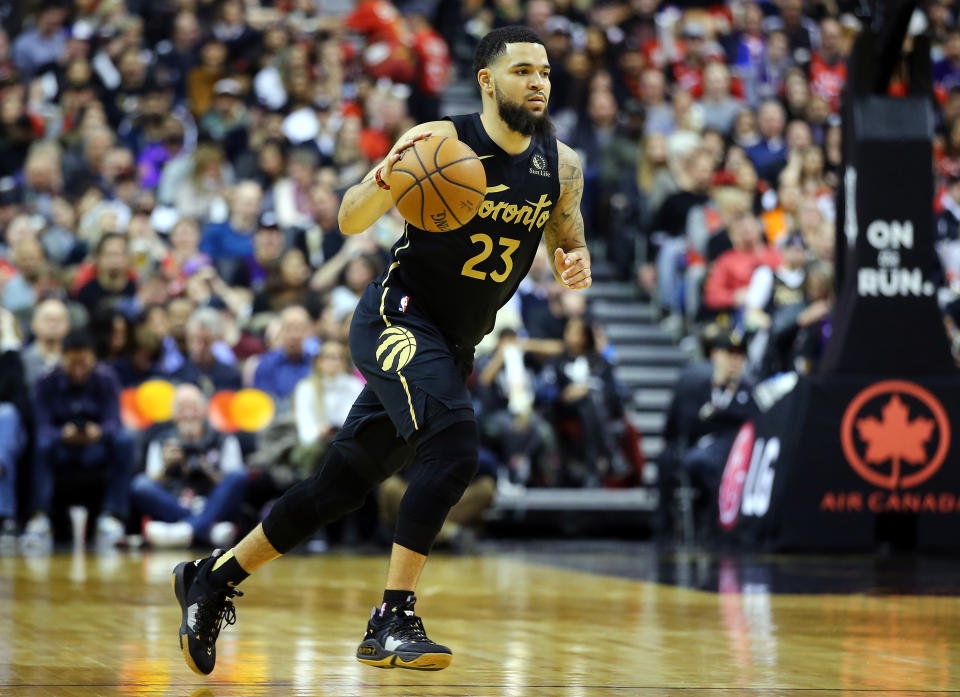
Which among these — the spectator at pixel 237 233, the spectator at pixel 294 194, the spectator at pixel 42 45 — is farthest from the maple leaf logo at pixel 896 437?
the spectator at pixel 42 45

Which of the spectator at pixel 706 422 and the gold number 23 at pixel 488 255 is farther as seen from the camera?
the spectator at pixel 706 422

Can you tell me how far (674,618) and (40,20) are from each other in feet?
46.6

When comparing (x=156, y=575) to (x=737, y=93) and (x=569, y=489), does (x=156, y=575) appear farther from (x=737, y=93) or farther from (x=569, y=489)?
(x=737, y=93)

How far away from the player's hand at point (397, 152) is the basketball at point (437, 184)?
0.05 feet

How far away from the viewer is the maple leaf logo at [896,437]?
35.5ft

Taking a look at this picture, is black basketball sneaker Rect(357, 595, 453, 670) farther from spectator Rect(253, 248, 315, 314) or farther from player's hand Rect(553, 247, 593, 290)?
spectator Rect(253, 248, 315, 314)

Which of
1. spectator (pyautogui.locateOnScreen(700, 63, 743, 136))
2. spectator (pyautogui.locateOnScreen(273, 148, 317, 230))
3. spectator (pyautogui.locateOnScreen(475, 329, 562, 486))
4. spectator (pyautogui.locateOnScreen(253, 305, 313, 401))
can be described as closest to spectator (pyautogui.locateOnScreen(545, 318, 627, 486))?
spectator (pyautogui.locateOnScreen(475, 329, 562, 486))

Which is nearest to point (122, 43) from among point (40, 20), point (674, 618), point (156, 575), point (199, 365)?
point (40, 20)

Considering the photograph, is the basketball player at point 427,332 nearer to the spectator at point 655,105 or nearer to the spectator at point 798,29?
the spectator at point 655,105

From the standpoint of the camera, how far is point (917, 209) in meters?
11.0

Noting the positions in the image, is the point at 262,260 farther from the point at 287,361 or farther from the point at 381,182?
the point at 381,182

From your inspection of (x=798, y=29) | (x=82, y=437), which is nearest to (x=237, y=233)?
(x=82, y=437)

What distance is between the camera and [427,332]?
216 inches

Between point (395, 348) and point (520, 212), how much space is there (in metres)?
0.67
